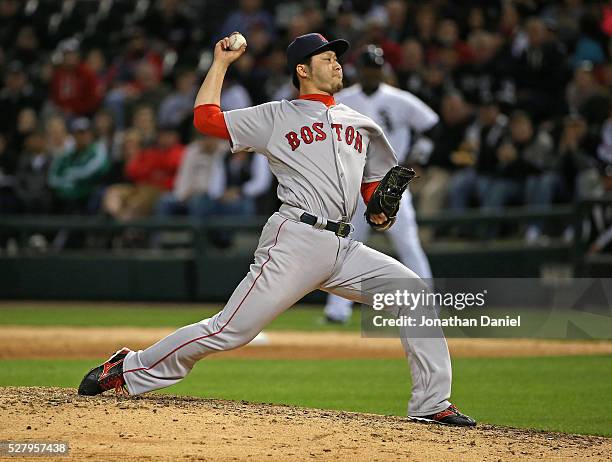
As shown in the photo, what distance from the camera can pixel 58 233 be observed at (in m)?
15.4

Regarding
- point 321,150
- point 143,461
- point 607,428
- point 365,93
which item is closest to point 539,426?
point 607,428

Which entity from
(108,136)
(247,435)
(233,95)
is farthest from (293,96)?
(247,435)

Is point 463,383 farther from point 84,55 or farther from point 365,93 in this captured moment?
point 84,55

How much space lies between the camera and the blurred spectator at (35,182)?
15.7 m

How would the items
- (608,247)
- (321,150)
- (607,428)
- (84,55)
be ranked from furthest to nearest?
(84,55), (608,247), (607,428), (321,150)

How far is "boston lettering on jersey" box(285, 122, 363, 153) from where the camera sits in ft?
18.7

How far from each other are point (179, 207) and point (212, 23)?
223 inches

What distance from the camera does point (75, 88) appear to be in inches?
690

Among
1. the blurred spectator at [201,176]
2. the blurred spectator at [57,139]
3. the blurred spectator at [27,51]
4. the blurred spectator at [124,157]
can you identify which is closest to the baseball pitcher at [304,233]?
the blurred spectator at [201,176]

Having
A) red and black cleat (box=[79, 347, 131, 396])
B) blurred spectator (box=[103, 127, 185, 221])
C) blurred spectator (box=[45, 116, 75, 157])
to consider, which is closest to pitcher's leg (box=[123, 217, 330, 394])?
red and black cleat (box=[79, 347, 131, 396])

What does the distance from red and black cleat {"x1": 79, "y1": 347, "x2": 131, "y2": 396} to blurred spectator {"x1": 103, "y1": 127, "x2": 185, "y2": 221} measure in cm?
906

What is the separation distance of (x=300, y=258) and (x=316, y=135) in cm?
63

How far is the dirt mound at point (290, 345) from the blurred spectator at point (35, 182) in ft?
15.4

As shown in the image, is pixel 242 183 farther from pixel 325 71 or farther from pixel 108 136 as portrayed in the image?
pixel 325 71
